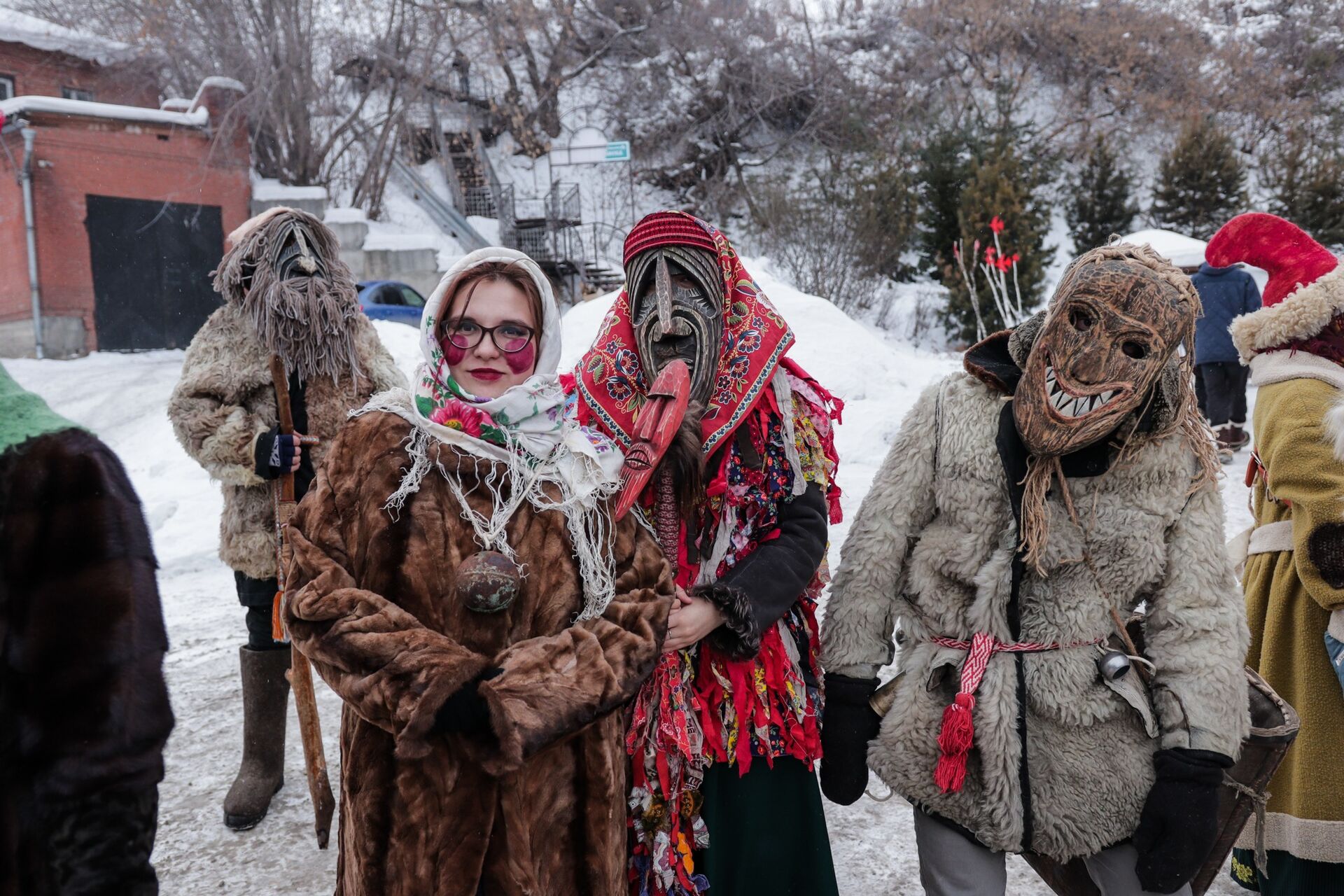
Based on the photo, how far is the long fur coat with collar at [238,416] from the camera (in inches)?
121

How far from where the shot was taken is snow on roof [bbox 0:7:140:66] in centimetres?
1562

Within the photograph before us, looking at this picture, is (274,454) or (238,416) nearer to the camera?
(274,454)

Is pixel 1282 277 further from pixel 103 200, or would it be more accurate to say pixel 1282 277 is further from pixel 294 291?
pixel 103 200

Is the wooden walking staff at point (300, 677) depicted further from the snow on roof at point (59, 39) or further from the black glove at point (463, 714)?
the snow on roof at point (59, 39)

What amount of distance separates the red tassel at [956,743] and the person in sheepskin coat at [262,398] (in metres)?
2.20

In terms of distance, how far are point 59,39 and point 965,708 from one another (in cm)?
1994

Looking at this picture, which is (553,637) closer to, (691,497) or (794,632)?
(691,497)

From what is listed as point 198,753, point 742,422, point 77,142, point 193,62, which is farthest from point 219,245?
point 742,422

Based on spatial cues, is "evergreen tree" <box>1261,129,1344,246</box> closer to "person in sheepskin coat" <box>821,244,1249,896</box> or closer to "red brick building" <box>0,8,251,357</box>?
"person in sheepskin coat" <box>821,244,1249,896</box>

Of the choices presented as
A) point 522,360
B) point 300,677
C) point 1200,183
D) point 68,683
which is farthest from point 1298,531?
point 1200,183

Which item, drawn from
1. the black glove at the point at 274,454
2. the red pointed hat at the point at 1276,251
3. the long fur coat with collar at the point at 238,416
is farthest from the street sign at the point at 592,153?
the red pointed hat at the point at 1276,251

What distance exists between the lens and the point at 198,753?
3.68 m

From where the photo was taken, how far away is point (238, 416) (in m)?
3.08

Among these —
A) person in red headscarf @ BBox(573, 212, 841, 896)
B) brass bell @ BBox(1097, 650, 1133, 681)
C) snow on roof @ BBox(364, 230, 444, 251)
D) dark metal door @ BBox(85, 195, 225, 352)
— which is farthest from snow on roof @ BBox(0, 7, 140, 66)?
brass bell @ BBox(1097, 650, 1133, 681)
